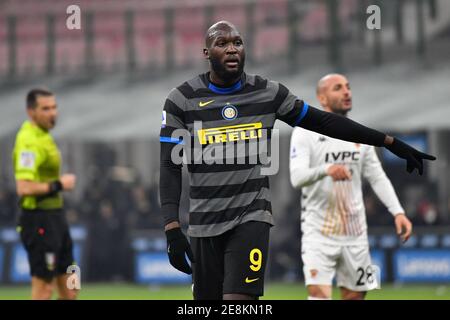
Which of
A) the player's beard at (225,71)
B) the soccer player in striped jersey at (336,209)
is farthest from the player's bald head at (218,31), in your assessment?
the soccer player in striped jersey at (336,209)

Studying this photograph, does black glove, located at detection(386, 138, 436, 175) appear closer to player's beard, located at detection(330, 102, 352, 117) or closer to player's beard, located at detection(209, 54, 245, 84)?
player's beard, located at detection(209, 54, 245, 84)

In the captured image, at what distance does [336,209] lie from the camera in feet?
27.2

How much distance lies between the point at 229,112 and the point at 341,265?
2883 millimetres

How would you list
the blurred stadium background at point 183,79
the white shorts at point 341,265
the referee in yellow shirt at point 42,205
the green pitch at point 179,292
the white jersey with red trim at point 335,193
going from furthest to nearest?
1. the blurred stadium background at point 183,79
2. the green pitch at point 179,292
3. the referee in yellow shirt at point 42,205
4. the white jersey with red trim at point 335,193
5. the white shorts at point 341,265

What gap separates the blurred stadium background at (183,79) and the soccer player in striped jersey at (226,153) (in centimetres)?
978

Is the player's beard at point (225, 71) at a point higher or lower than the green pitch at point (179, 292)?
higher

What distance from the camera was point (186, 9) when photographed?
18062 mm

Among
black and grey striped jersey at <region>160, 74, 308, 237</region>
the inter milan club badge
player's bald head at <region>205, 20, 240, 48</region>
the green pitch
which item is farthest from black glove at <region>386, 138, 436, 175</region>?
the green pitch

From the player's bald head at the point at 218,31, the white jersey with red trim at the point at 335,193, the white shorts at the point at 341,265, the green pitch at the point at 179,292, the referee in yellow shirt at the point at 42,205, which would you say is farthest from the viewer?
the green pitch at the point at 179,292

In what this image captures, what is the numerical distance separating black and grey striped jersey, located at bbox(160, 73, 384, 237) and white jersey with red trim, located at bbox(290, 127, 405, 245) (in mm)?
2304

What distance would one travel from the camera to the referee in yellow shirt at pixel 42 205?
878 centimetres

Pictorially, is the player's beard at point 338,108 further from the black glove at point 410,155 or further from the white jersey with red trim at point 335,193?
the black glove at point 410,155

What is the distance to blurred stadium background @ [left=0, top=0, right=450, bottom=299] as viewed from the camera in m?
16.7
